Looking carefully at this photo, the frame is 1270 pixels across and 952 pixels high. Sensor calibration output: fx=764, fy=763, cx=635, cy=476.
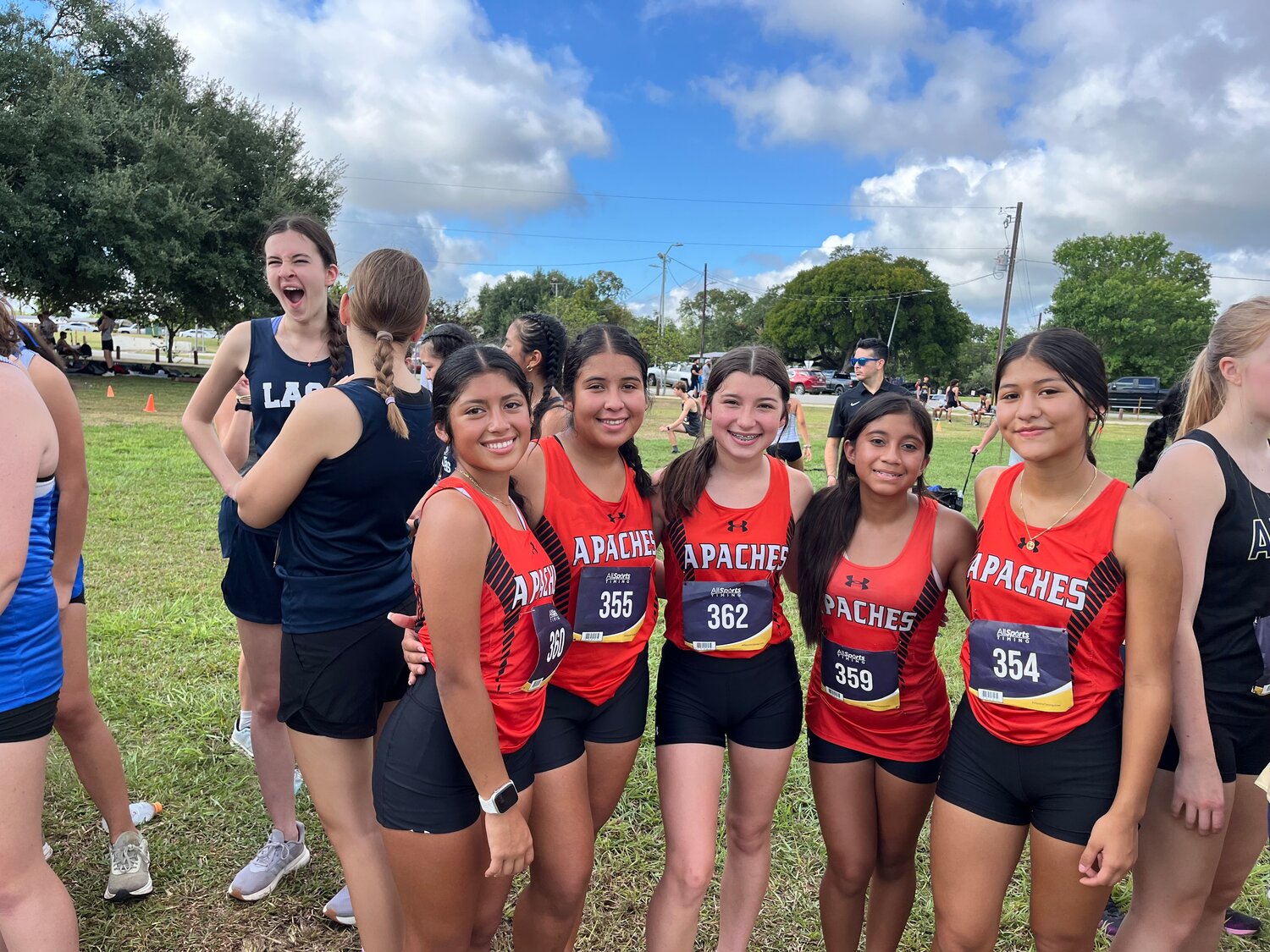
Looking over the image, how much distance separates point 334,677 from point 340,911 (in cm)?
116

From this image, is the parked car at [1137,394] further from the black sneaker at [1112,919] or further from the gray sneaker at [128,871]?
→ the gray sneaker at [128,871]

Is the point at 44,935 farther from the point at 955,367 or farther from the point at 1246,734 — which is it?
the point at 955,367

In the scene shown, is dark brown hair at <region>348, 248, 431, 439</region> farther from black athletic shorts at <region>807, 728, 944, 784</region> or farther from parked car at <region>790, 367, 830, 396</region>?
parked car at <region>790, 367, 830, 396</region>

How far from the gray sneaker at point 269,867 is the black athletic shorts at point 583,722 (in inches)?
59.8

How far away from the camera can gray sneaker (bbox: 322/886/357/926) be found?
2707 mm

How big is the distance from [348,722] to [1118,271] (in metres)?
67.1

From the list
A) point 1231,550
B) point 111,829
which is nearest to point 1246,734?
point 1231,550

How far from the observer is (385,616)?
2209 millimetres

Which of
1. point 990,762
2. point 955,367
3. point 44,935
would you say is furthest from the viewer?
point 955,367

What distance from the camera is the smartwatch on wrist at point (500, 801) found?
1.75 metres

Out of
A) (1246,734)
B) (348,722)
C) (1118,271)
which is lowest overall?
(348,722)

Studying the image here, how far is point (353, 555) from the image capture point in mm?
2174

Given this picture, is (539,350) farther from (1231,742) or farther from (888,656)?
(1231,742)

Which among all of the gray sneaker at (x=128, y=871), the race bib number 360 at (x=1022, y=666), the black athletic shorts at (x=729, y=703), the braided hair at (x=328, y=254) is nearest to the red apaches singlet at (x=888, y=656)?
the black athletic shorts at (x=729, y=703)
